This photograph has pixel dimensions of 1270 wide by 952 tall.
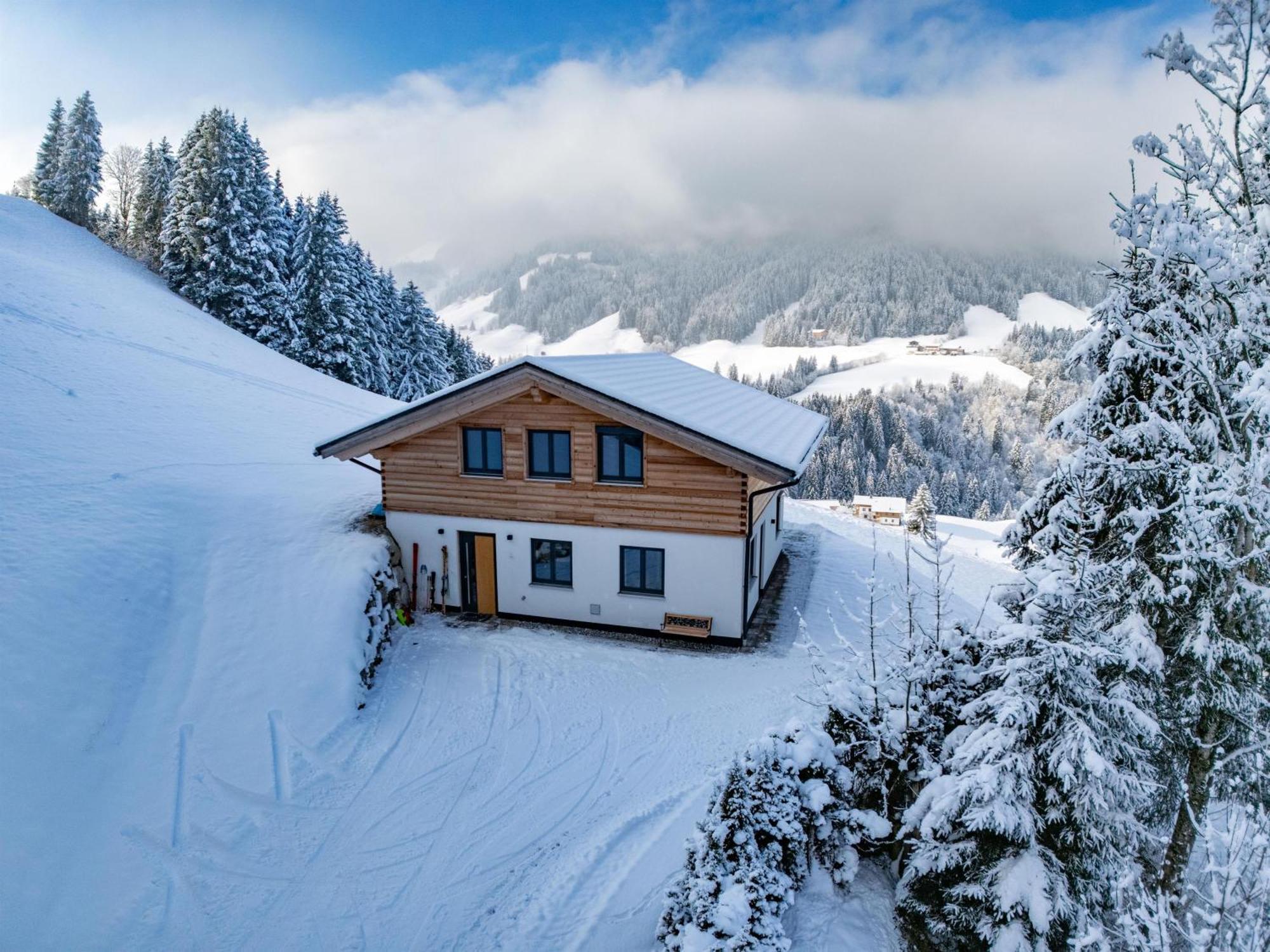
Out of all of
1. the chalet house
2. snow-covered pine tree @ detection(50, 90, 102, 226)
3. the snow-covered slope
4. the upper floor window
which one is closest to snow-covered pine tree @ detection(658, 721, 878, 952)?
the snow-covered slope

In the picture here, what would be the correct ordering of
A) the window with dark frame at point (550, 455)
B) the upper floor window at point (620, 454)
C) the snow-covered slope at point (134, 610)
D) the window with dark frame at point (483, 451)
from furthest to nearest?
the window with dark frame at point (483, 451)
the window with dark frame at point (550, 455)
the upper floor window at point (620, 454)
the snow-covered slope at point (134, 610)

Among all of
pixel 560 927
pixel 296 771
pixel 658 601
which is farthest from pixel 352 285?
pixel 560 927

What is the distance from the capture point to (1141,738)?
8375mm

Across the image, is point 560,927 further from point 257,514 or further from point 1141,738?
point 257,514

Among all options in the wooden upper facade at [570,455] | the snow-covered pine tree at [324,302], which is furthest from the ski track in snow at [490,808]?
the snow-covered pine tree at [324,302]

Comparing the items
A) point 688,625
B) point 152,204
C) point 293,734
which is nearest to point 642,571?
point 688,625

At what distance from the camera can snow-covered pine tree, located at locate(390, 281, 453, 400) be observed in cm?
5209

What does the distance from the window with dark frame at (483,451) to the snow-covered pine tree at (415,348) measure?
36276 mm

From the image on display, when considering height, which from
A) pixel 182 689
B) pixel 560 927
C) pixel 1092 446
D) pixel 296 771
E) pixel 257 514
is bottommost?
pixel 560 927

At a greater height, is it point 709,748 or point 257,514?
point 257,514

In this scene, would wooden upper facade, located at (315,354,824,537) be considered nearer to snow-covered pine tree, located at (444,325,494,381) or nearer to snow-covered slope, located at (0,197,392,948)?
snow-covered slope, located at (0,197,392,948)

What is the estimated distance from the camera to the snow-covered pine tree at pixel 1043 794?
659 cm

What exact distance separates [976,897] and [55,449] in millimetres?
20525

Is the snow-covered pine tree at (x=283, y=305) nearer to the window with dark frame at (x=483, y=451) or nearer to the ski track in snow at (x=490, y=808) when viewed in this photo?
the window with dark frame at (x=483, y=451)
